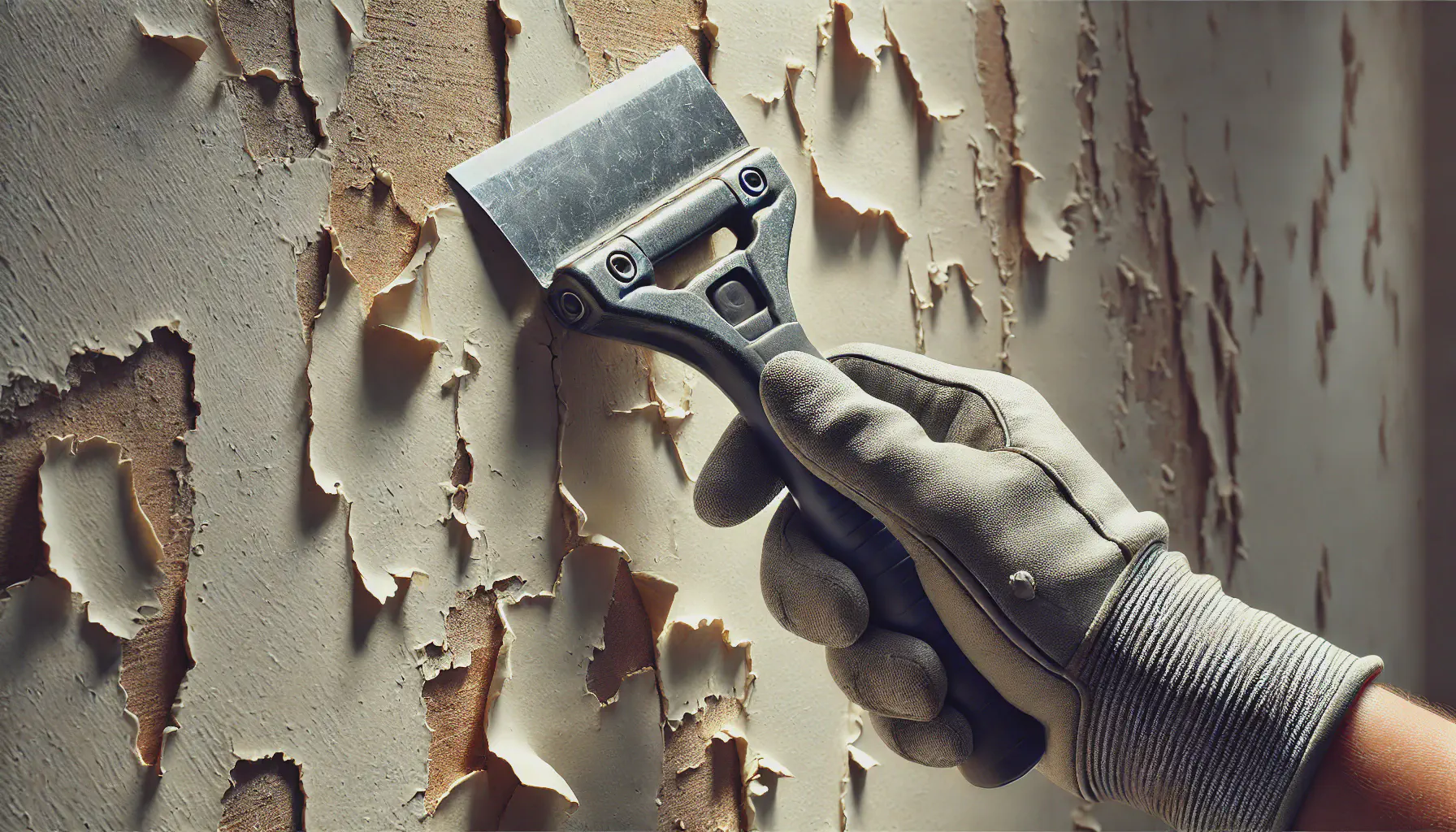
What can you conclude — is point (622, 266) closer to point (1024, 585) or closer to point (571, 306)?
point (571, 306)

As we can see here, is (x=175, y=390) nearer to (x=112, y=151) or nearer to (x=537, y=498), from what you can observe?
(x=112, y=151)

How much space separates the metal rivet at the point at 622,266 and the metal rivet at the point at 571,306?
0.03 meters

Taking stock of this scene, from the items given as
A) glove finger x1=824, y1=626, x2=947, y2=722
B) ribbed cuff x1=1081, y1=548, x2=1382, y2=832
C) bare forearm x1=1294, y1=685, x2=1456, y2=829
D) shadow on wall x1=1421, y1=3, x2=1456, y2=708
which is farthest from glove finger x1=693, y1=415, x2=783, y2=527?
shadow on wall x1=1421, y1=3, x2=1456, y2=708

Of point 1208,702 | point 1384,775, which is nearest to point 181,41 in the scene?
point 1208,702

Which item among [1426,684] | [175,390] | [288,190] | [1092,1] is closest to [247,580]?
[175,390]

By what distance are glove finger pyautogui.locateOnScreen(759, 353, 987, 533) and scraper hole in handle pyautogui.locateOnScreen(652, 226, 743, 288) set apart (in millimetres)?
135

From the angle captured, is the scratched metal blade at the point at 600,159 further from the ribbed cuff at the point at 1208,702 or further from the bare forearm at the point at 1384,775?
the bare forearm at the point at 1384,775

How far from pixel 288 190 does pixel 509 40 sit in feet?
0.61

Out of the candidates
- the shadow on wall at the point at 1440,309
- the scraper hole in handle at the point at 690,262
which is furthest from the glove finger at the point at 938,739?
the shadow on wall at the point at 1440,309

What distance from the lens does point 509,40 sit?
0.66 metres

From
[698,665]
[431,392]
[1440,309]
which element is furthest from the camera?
[1440,309]

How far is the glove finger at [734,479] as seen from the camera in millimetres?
667

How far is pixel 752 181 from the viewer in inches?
27.0

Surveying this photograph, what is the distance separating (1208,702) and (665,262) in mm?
440
